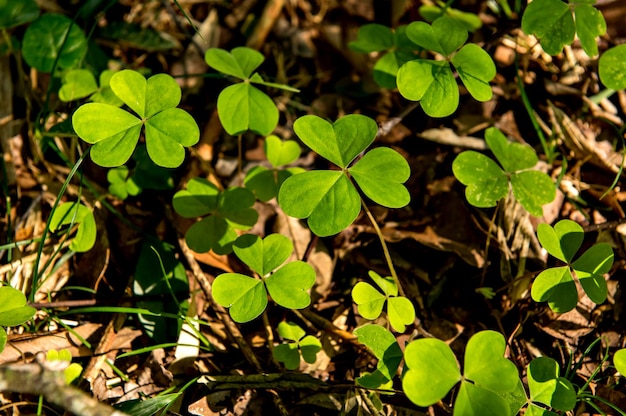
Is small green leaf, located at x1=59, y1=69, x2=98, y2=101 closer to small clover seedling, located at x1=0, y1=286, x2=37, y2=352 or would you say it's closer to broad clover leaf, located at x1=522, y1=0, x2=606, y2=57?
small clover seedling, located at x1=0, y1=286, x2=37, y2=352

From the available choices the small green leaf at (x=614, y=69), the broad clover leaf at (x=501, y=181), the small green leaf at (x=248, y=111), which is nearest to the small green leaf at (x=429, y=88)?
the broad clover leaf at (x=501, y=181)

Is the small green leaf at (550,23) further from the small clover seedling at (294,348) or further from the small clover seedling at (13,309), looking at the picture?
the small clover seedling at (13,309)

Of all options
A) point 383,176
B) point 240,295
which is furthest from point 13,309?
point 383,176

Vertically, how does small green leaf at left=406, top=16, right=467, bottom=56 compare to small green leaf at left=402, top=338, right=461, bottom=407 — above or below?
above

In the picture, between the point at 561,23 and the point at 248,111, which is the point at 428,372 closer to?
the point at 248,111

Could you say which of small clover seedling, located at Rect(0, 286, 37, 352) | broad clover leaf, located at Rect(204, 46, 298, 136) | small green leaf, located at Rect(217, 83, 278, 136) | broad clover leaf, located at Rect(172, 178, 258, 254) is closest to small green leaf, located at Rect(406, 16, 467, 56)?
broad clover leaf, located at Rect(204, 46, 298, 136)

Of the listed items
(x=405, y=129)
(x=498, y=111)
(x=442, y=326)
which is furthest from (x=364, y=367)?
(x=498, y=111)
